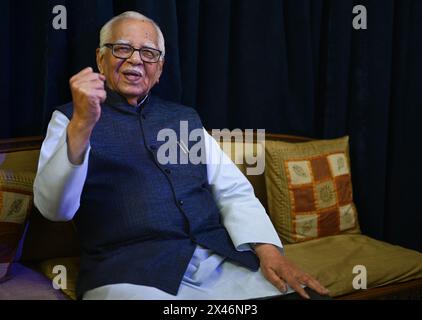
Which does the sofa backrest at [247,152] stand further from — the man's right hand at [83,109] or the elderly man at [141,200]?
the man's right hand at [83,109]

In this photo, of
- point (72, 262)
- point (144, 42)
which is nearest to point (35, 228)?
point (72, 262)

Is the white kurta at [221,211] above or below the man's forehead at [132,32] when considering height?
below

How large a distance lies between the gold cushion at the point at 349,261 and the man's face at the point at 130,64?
81 centimetres

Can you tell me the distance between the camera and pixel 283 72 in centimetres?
225

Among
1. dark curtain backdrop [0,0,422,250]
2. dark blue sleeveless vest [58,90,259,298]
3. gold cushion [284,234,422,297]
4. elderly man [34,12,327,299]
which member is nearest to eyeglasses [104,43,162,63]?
elderly man [34,12,327,299]

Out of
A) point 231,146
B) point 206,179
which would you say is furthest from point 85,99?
point 231,146

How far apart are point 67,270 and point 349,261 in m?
0.95

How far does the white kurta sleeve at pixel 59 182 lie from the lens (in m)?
1.23

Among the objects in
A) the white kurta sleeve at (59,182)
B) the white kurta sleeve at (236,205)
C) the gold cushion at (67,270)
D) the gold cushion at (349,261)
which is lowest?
the gold cushion at (349,261)

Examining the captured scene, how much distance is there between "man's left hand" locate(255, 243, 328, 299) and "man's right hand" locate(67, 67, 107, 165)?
1.92ft

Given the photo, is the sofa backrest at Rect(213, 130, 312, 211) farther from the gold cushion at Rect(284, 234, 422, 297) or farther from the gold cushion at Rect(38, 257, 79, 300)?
the gold cushion at Rect(38, 257, 79, 300)

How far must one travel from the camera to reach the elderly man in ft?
4.11

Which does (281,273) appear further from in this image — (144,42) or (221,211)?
(144,42)

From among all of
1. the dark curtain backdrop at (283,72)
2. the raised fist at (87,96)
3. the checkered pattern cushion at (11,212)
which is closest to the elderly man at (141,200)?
the raised fist at (87,96)
